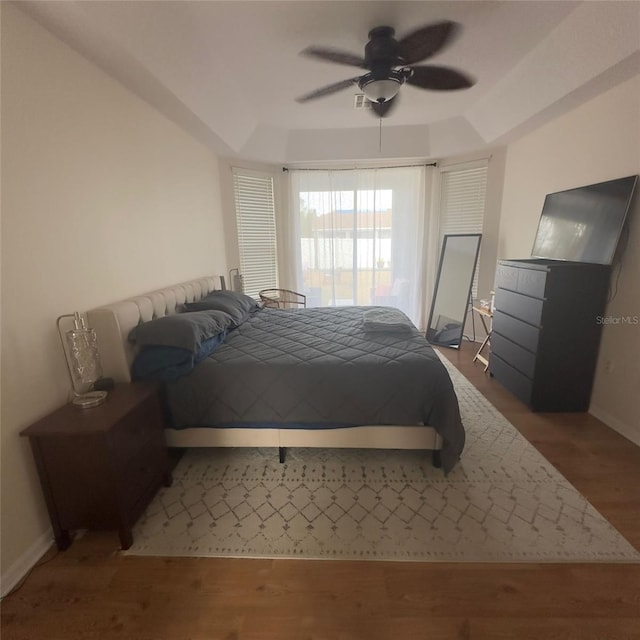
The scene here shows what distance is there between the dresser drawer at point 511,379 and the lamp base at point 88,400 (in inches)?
122

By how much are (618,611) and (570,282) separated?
6.74 feet

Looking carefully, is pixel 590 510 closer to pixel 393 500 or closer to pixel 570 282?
pixel 393 500

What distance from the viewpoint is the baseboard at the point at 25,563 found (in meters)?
1.38

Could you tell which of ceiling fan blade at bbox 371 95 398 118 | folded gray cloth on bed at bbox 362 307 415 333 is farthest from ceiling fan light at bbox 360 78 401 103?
folded gray cloth on bed at bbox 362 307 415 333

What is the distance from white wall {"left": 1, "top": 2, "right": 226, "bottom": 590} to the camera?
144 cm

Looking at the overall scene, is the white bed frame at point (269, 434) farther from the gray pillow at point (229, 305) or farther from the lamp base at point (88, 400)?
the gray pillow at point (229, 305)

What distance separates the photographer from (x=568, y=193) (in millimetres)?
2865

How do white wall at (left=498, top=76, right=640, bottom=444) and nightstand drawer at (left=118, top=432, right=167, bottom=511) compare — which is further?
white wall at (left=498, top=76, right=640, bottom=444)

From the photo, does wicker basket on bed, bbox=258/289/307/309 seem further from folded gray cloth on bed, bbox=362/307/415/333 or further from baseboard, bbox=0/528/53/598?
baseboard, bbox=0/528/53/598

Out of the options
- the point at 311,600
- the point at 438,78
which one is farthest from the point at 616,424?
the point at 438,78

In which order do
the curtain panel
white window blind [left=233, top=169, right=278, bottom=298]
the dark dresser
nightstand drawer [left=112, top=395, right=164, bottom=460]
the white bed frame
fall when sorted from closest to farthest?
nightstand drawer [left=112, top=395, right=164, bottom=460] → the white bed frame → the dark dresser → white window blind [left=233, top=169, right=278, bottom=298] → the curtain panel

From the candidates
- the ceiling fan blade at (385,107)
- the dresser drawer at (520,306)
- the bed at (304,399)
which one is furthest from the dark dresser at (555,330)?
the ceiling fan blade at (385,107)

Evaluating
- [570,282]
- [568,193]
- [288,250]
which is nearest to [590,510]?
[570,282]

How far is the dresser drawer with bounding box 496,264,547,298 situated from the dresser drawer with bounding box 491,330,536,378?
50 centimetres
